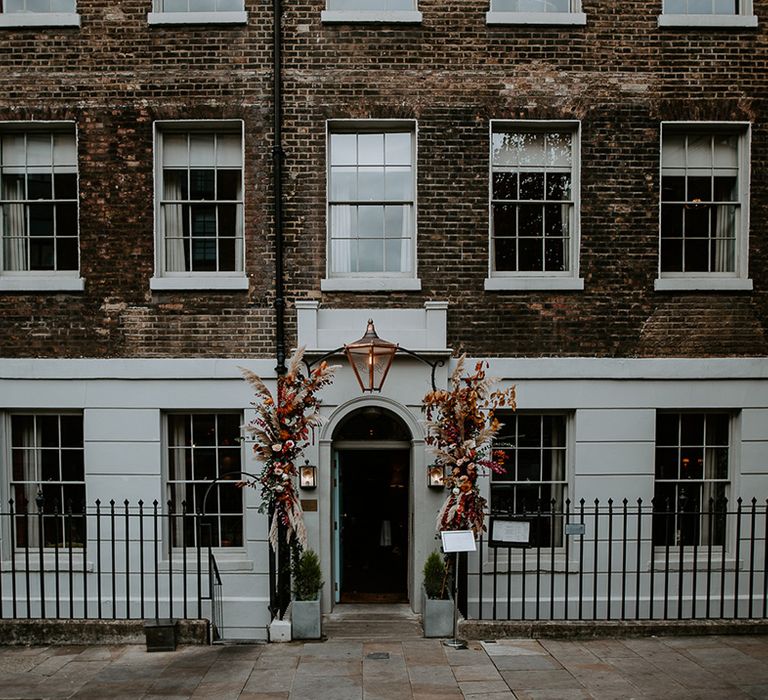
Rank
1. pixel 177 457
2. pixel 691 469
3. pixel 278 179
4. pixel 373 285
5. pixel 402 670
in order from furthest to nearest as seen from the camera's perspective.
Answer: pixel 691 469 < pixel 177 457 < pixel 373 285 < pixel 278 179 < pixel 402 670

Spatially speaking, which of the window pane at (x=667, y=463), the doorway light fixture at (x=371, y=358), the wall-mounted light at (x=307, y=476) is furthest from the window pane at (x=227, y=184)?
the window pane at (x=667, y=463)

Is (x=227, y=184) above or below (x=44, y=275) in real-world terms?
above

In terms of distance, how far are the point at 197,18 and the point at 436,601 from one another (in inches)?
338

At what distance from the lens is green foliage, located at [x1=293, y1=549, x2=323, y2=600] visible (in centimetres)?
842

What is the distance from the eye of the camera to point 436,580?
857cm

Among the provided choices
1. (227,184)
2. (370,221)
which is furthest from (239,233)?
(370,221)

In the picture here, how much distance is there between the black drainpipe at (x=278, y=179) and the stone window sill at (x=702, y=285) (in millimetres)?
5419

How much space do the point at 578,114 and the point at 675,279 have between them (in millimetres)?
2789

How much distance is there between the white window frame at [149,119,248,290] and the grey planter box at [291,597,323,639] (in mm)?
4396

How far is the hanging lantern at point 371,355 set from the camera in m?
8.85

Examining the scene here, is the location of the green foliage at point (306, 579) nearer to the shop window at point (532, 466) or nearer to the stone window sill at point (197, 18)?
the shop window at point (532, 466)

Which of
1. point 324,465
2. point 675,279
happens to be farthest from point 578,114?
point 324,465

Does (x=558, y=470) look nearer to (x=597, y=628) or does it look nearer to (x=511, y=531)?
(x=511, y=531)

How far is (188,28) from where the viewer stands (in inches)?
380
